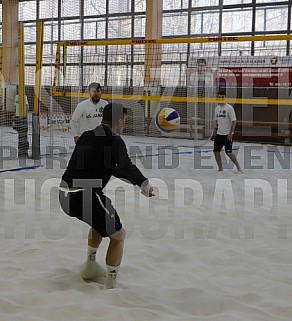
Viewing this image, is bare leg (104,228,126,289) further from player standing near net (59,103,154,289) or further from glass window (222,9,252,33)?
glass window (222,9,252,33)

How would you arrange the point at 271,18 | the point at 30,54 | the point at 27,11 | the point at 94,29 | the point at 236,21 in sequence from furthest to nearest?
the point at 27,11 → the point at 30,54 → the point at 94,29 → the point at 236,21 → the point at 271,18

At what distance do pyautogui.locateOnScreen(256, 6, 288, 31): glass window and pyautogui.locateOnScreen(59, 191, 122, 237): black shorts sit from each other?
12335 millimetres

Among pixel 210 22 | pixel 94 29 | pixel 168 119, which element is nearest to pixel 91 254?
pixel 168 119

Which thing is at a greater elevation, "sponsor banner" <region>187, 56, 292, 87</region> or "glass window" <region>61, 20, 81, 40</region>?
"glass window" <region>61, 20, 81, 40</region>

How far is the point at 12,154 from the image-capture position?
9531 millimetres

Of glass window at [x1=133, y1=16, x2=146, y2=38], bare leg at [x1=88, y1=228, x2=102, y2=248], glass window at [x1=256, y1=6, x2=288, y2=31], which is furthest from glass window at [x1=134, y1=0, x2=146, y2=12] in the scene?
bare leg at [x1=88, y1=228, x2=102, y2=248]

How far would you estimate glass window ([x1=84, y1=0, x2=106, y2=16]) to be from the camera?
55.9 feet

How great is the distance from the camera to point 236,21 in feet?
49.1

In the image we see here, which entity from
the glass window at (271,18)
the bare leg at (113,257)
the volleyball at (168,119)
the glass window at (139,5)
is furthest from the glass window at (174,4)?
the bare leg at (113,257)

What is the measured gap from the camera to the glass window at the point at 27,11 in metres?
18.9

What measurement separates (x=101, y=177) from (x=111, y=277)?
1.99 ft

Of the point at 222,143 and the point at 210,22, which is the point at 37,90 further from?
the point at 210,22

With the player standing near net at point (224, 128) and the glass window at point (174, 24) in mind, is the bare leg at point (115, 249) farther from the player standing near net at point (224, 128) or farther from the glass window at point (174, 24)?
the glass window at point (174, 24)

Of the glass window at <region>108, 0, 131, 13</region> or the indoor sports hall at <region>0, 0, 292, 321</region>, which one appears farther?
the glass window at <region>108, 0, 131, 13</region>
